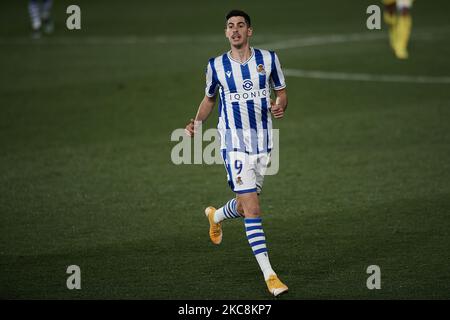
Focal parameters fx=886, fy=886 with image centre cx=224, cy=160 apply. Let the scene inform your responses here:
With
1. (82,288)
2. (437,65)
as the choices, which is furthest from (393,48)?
(82,288)

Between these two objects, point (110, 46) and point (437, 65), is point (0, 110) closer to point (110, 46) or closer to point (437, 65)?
point (110, 46)

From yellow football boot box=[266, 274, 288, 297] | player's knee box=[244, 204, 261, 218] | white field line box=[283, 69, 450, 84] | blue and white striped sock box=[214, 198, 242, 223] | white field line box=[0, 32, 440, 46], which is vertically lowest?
yellow football boot box=[266, 274, 288, 297]

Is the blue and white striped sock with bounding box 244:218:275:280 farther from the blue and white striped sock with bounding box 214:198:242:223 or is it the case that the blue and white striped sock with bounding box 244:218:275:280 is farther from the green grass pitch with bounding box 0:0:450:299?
the blue and white striped sock with bounding box 214:198:242:223

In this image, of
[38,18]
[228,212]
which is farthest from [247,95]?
[38,18]

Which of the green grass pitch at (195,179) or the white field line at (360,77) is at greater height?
the white field line at (360,77)

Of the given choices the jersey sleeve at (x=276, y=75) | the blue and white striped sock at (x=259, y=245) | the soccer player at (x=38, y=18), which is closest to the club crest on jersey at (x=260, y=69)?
the jersey sleeve at (x=276, y=75)

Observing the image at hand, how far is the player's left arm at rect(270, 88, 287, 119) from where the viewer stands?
7.18 metres

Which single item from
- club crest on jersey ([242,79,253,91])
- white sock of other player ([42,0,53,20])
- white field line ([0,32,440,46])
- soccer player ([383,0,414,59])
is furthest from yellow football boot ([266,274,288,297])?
white sock of other player ([42,0,53,20])

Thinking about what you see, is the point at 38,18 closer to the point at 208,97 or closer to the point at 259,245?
the point at 208,97

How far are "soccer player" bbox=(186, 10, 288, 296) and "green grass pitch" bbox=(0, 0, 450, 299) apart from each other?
2.54 feet

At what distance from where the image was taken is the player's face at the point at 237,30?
7.29 meters

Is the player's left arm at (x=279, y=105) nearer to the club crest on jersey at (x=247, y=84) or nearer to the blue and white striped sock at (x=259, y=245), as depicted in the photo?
the club crest on jersey at (x=247, y=84)

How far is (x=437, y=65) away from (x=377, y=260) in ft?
32.5

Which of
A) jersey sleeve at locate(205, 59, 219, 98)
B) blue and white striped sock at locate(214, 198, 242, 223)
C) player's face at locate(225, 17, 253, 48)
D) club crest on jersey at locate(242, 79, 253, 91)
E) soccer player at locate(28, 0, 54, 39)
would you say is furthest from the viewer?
soccer player at locate(28, 0, 54, 39)
